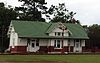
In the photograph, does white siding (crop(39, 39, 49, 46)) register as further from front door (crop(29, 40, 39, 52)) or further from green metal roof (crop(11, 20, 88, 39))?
green metal roof (crop(11, 20, 88, 39))

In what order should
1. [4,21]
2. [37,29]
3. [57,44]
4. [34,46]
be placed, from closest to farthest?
[34,46] < [57,44] < [37,29] < [4,21]

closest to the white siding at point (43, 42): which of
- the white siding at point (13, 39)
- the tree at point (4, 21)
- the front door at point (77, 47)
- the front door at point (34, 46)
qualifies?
the front door at point (34, 46)

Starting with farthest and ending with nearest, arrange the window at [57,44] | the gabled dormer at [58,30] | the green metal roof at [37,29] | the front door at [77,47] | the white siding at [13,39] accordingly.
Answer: the front door at [77,47] → the window at [57,44] → the gabled dormer at [58,30] → the white siding at [13,39] → the green metal roof at [37,29]

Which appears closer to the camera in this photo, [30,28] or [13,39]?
[13,39]

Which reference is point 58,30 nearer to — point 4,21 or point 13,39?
point 13,39

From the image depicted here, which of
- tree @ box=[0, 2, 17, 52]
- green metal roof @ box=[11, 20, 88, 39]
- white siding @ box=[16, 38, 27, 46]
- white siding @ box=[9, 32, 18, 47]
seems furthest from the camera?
tree @ box=[0, 2, 17, 52]

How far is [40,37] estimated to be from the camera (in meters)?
68.4

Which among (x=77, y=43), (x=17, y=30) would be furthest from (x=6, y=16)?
(x=77, y=43)

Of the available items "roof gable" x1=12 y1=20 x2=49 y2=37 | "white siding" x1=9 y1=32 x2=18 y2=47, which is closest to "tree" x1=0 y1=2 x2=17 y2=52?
"white siding" x1=9 y1=32 x2=18 y2=47

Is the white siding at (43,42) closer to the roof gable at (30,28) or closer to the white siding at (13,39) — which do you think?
the roof gable at (30,28)

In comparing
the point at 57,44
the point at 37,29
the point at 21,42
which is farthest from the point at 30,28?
the point at 57,44

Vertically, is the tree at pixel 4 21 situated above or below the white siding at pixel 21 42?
above

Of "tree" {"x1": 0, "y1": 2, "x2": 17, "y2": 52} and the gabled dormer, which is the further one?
"tree" {"x1": 0, "y1": 2, "x2": 17, "y2": 52}

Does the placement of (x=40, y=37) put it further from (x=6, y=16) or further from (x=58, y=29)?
(x=6, y=16)
